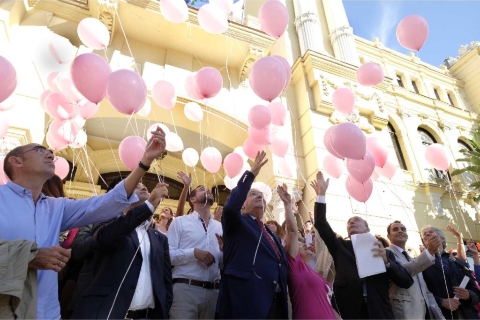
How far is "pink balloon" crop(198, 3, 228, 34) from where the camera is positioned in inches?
192

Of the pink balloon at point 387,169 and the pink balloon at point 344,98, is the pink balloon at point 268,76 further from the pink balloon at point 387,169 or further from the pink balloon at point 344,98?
the pink balloon at point 387,169

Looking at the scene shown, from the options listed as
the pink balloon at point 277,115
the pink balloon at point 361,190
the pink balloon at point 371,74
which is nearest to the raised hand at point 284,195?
the pink balloon at point 361,190

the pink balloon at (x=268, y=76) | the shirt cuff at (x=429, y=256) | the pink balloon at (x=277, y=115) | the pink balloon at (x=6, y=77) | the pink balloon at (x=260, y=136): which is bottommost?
the shirt cuff at (x=429, y=256)

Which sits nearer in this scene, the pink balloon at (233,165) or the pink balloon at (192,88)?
the pink balloon at (233,165)

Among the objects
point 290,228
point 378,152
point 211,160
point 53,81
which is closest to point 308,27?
point 378,152

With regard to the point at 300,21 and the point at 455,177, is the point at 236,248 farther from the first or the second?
the point at 455,177

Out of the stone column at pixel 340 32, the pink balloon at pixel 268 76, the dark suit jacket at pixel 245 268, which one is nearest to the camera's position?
the dark suit jacket at pixel 245 268

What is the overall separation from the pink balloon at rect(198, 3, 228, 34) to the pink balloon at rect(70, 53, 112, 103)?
2.06 meters

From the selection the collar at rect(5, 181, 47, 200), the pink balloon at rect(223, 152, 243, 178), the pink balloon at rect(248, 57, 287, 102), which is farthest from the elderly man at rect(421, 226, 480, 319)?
the collar at rect(5, 181, 47, 200)

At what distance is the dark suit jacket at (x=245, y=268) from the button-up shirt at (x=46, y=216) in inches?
29.9

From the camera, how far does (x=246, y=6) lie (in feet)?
31.0

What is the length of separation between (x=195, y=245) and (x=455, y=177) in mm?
11452

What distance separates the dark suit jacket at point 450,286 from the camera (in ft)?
10.7

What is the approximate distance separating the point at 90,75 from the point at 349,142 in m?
2.84
